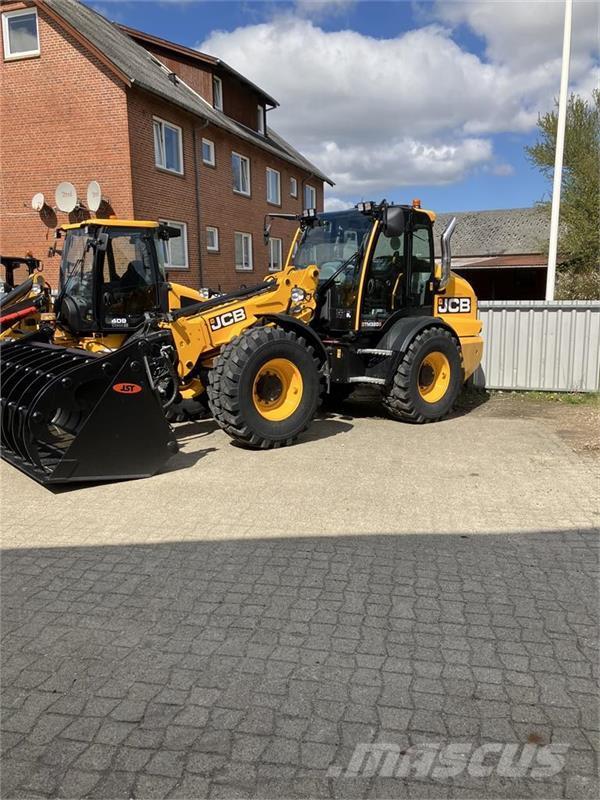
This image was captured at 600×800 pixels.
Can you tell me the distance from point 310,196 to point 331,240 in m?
24.3

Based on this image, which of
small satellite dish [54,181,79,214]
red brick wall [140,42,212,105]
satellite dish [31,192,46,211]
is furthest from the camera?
red brick wall [140,42,212,105]

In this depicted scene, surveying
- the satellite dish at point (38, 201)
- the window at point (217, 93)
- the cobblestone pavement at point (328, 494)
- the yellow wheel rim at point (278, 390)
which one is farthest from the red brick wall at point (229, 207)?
the cobblestone pavement at point (328, 494)

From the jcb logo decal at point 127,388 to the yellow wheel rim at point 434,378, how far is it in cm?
395

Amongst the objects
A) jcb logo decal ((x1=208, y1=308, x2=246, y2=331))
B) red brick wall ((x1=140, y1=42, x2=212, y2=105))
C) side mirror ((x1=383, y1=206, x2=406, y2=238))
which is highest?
red brick wall ((x1=140, y1=42, x2=212, y2=105))

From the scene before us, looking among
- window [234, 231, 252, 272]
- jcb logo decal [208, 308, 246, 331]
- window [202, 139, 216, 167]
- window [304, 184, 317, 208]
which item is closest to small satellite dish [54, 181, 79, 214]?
window [202, 139, 216, 167]

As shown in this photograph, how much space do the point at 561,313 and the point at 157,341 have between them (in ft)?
21.6

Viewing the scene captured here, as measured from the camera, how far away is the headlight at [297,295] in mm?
7230

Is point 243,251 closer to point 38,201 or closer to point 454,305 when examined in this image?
point 38,201

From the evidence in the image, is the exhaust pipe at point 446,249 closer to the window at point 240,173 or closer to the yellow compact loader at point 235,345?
the yellow compact loader at point 235,345

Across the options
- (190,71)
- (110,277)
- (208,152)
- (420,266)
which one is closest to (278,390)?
(420,266)

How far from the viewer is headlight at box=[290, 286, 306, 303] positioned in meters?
7.23

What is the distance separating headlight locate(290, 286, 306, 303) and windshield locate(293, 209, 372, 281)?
2.45 ft

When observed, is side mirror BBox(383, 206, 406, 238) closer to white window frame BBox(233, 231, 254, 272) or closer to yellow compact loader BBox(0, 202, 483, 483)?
yellow compact loader BBox(0, 202, 483, 483)

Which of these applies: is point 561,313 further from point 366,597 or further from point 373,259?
point 366,597
